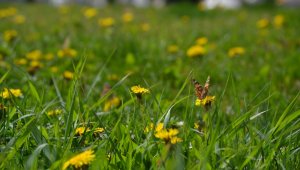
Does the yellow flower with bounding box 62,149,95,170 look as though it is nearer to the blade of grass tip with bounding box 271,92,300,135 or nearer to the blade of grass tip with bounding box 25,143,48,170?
the blade of grass tip with bounding box 25,143,48,170

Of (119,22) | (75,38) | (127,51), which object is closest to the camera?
(127,51)

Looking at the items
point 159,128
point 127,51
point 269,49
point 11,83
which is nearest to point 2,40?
point 127,51

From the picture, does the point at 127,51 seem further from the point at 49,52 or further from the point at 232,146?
the point at 232,146

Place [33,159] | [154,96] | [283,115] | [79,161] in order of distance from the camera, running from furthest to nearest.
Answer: [154,96]
[283,115]
[33,159]
[79,161]

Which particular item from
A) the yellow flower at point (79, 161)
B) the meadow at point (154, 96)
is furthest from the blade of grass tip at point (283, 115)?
the yellow flower at point (79, 161)

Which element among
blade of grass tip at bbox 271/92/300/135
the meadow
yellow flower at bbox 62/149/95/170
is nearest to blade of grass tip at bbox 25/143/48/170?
A: the meadow

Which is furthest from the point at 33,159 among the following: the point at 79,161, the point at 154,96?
the point at 154,96

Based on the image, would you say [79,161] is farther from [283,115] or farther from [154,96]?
[283,115]

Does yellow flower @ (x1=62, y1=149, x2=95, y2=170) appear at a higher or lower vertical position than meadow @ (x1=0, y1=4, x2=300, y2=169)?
higher
